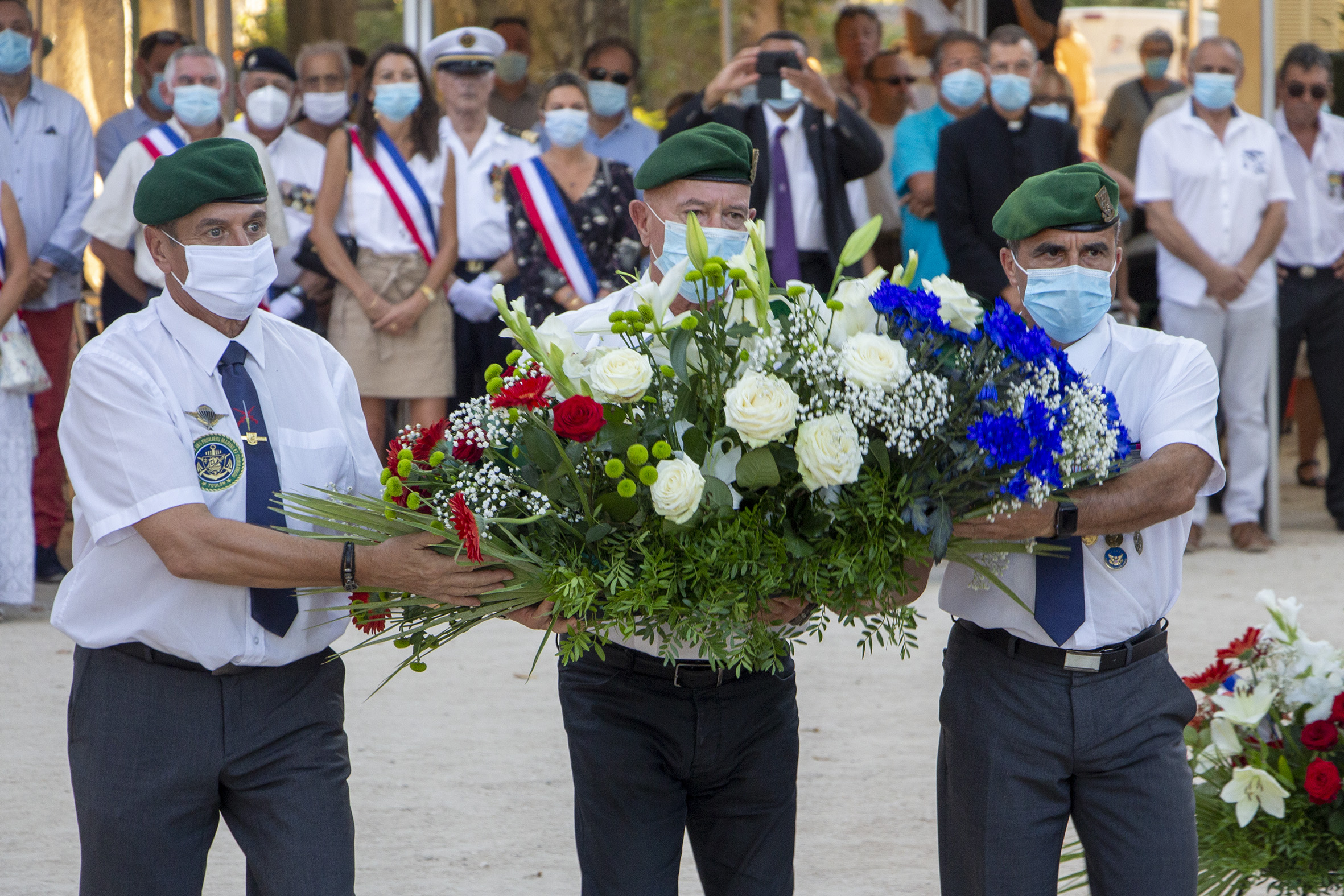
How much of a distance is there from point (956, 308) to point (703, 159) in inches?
29.9

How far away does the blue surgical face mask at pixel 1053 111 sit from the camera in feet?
23.8

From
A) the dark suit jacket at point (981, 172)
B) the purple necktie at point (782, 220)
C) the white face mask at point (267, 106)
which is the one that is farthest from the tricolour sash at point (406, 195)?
the dark suit jacket at point (981, 172)

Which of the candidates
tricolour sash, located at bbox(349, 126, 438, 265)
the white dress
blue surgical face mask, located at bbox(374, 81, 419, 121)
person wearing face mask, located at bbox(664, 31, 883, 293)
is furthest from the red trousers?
person wearing face mask, located at bbox(664, 31, 883, 293)

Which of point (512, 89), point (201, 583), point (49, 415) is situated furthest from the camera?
point (512, 89)

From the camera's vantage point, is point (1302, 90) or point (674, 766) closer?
point (674, 766)

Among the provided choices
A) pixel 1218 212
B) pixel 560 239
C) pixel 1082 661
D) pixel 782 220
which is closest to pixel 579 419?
pixel 1082 661

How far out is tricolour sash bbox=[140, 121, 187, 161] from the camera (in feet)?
21.4

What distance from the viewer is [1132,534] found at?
2746 mm

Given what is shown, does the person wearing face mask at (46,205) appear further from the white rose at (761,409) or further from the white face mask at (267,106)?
the white rose at (761,409)

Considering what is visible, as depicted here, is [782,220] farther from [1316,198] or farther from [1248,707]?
[1248,707]

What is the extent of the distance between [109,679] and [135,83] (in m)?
5.87

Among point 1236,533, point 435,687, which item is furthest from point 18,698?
point 1236,533

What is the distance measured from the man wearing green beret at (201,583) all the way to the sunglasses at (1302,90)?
6.88 meters

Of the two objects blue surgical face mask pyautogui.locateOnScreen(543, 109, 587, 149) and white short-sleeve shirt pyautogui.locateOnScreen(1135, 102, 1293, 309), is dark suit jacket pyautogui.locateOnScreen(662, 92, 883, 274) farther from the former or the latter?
white short-sleeve shirt pyautogui.locateOnScreen(1135, 102, 1293, 309)
